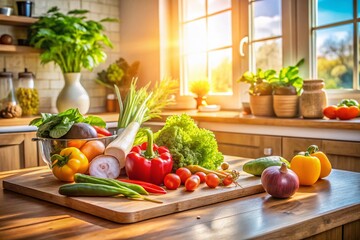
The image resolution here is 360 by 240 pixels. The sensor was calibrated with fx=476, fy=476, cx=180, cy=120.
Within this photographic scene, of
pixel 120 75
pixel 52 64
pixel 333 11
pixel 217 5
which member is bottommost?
pixel 120 75

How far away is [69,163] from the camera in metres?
1.56

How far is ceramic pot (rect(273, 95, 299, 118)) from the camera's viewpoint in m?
3.00

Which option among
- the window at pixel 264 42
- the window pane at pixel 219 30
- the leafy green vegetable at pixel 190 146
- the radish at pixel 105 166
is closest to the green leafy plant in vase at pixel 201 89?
the window at pixel 264 42

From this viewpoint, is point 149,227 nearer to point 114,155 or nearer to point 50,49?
point 114,155

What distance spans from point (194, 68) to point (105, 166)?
278 centimetres

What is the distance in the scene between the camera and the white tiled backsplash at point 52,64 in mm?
3954

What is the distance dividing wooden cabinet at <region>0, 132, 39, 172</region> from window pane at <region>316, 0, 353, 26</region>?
2120mm

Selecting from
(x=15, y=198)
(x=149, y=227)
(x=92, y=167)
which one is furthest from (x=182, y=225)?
(x=15, y=198)

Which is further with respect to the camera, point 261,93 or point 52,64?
point 52,64

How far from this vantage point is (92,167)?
154 centimetres

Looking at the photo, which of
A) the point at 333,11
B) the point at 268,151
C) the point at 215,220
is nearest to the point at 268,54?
the point at 333,11

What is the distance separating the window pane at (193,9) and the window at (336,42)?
1.17m

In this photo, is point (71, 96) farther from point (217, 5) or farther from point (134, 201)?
point (134, 201)

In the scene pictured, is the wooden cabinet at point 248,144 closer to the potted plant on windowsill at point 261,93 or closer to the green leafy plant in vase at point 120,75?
the potted plant on windowsill at point 261,93
